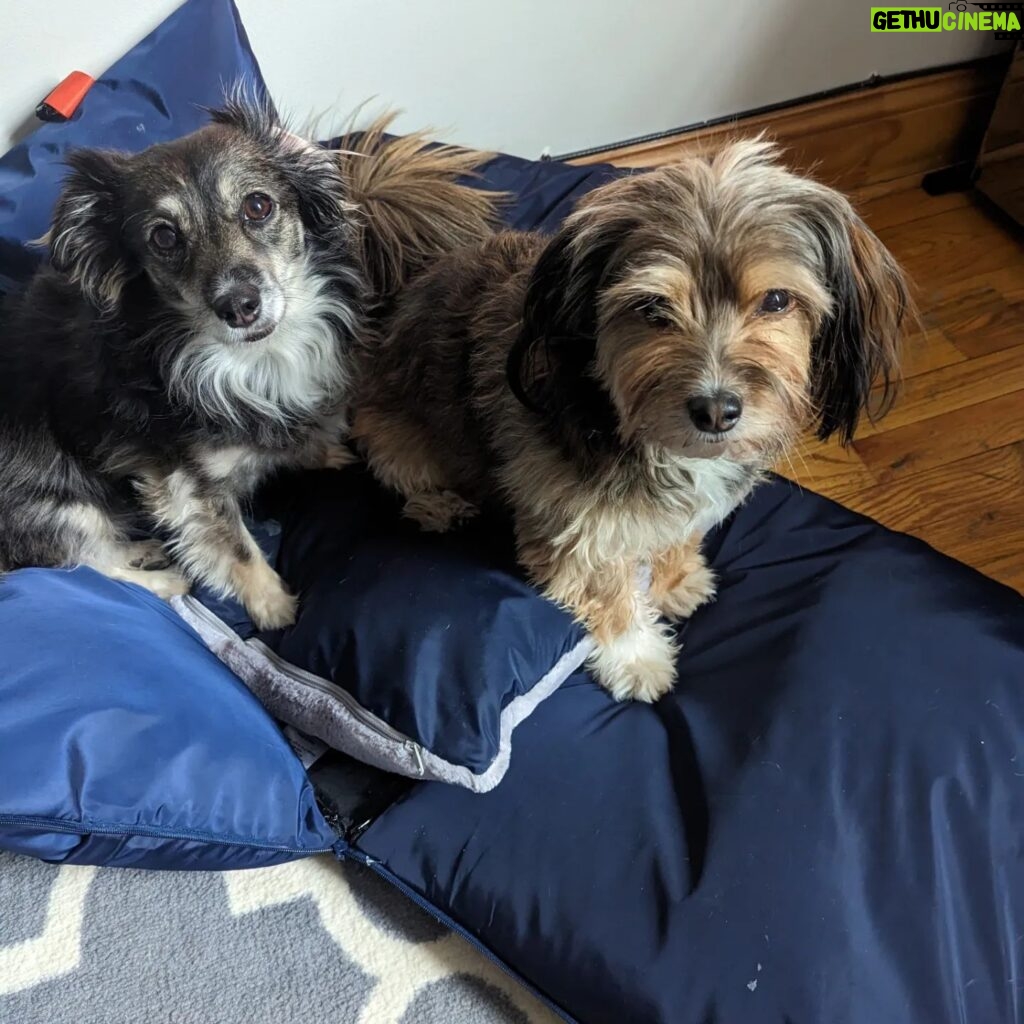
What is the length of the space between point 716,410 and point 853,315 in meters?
0.26

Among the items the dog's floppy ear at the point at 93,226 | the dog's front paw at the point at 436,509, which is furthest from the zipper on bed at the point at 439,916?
the dog's floppy ear at the point at 93,226

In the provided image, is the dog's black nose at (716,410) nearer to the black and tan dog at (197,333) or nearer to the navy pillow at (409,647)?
the navy pillow at (409,647)

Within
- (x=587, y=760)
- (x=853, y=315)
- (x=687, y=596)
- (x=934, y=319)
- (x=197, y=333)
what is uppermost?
(x=853, y=315)

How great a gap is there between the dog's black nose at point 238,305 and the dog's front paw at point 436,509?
47cm

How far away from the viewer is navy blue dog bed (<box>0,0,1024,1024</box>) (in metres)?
1.21

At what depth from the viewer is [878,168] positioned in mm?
2463

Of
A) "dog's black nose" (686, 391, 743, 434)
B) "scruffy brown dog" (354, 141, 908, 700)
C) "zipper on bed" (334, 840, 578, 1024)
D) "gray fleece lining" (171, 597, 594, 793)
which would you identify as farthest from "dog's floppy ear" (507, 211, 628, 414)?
"zipper on bed" (334, 840, 578, 1024)

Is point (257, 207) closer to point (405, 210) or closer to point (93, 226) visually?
point (93, 226)

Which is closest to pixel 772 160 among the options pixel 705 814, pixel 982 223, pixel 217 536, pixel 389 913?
pixel 705 814

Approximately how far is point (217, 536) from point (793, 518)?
1.03 metres

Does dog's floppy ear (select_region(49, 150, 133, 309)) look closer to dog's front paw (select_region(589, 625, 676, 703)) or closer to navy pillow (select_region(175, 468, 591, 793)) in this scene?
navy pillow (select_region(175, 468, 591, 793))

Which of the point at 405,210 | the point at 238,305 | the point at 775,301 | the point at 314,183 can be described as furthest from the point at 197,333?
the point at 775,301

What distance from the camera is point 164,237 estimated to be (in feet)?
4.34

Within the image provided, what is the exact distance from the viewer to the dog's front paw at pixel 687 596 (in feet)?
5.43
